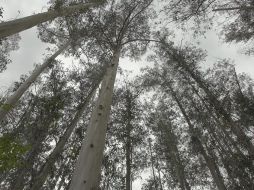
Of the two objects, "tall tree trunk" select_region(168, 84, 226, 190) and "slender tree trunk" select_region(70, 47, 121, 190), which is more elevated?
"tall tree trunk" select_region(168, 84, 226, 190)

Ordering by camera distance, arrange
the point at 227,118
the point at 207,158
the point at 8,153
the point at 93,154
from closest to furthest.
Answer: the point at 93,154, the point at 8,153, the point at 227,118, the point at 207,158

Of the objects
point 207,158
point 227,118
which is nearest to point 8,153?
point 227,118

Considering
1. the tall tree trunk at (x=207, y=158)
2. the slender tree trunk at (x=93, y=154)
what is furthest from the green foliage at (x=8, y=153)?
the tall tree trunk at (x=207, y=158)

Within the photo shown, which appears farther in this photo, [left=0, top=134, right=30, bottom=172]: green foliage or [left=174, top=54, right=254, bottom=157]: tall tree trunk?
[left=174, top=54, right=254, bottom=157]: tall tree trunk

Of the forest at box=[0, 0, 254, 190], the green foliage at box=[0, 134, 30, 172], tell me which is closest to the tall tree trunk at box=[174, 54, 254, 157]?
the forest at box=[0, 0, 254, 190]

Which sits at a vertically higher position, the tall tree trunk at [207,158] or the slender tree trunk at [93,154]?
the tall tree trunk at [207,158]

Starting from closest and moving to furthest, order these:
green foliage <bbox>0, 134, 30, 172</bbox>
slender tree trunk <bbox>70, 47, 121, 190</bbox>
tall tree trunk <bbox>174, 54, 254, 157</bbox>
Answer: slender tree trunk <bbox>70, 47, 121, 190</bbox>, green foliage <bbox>0, 134, 30, 172</bbox>, tall tree trunk <bbox>174, 54, 254, 157</bbox>

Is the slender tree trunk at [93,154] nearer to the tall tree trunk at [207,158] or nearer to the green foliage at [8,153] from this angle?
the green foliage at [8,153]

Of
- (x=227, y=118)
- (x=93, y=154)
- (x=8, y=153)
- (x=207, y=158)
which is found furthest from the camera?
(x=207, y=158)

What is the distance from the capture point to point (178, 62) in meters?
13.1

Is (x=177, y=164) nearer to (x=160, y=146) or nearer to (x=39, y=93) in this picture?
(x=160, y=146)

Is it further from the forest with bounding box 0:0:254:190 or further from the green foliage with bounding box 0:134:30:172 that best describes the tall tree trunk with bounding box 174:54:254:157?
the green foliage with bounding box 0:134:30:172

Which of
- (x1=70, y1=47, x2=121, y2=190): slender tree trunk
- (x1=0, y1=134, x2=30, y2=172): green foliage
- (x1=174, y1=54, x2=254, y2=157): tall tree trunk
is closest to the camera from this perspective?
(x1=70, y1=47, x2=121, y2=190): slender tree trunk

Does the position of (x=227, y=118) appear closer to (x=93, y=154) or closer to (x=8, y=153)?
(x=93, y=154)
